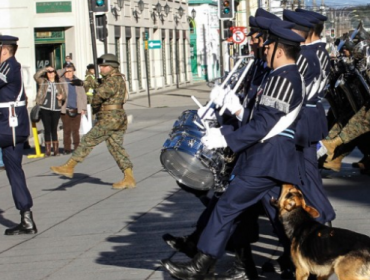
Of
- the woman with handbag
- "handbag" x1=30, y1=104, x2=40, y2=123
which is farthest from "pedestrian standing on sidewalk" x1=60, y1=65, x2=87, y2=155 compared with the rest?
"handbag" x1=30, y1=104, x2=40, y2=123

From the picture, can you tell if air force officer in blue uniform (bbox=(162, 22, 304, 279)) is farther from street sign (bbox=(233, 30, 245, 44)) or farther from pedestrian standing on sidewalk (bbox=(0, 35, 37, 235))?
street sign (bbox=(233, 30, 245, 44))

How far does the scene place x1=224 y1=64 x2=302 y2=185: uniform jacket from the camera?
20.6 feet

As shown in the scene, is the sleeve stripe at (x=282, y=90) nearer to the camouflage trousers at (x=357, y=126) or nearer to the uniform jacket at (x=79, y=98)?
the camouflage trousers at (x=357, y=126)

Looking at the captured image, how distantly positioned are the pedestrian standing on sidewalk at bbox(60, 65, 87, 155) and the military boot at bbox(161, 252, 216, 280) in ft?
41.3

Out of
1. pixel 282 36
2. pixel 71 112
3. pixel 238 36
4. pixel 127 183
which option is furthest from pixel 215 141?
pixel 238 36

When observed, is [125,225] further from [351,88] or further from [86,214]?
[351,88]

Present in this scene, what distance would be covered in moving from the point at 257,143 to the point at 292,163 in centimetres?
28

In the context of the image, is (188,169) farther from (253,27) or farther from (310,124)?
(310,124)

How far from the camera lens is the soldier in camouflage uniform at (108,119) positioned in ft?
41.9

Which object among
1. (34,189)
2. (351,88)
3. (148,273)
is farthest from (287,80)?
(34,189)

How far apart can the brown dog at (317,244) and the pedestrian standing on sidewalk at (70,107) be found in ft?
42.6

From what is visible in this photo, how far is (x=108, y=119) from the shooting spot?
42.2 feet

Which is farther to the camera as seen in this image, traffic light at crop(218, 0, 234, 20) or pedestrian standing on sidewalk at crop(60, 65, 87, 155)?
traffic light at crop(218, 0, 234, 20)

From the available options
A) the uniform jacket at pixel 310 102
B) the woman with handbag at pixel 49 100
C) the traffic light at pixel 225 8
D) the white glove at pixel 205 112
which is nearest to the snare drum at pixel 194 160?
the white glove at pixel 205 112
